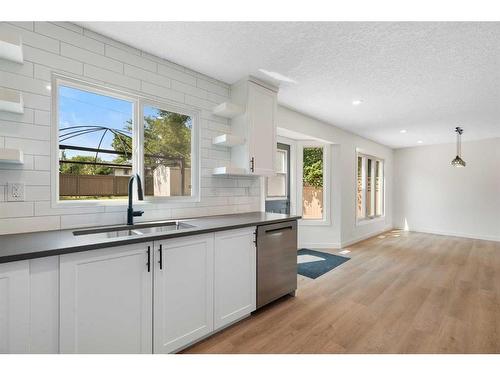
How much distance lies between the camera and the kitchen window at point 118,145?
200cm

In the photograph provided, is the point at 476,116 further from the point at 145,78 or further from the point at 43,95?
the point at 43,95

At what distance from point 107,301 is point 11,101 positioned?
137cm

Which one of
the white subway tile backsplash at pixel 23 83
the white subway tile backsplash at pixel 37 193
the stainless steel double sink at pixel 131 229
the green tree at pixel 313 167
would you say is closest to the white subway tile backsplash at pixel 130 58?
the white subway tile backsplash at pixel 23 83

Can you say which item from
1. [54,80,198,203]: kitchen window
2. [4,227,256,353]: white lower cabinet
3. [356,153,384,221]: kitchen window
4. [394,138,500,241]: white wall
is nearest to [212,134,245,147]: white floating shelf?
[54,80,198,203]: kitchen window

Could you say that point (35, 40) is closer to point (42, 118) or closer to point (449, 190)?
point (42, 118)

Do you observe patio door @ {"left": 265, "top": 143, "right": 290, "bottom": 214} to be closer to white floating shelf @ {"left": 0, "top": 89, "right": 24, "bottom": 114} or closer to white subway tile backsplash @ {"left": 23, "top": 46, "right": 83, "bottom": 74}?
white subway tile backsplash @ {"left": 23, "top": 46, "right": 83, "bottom": 74}

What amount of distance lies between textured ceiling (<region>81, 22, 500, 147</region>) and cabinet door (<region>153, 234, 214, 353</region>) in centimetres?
169

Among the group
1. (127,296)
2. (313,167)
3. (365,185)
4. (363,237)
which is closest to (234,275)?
(127,296)

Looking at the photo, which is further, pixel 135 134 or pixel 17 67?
pixel 135 134

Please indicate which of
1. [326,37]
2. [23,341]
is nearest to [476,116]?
[326,37]

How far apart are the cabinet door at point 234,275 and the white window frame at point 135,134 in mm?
772

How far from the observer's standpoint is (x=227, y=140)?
2.68 m

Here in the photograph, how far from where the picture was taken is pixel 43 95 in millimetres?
1797
